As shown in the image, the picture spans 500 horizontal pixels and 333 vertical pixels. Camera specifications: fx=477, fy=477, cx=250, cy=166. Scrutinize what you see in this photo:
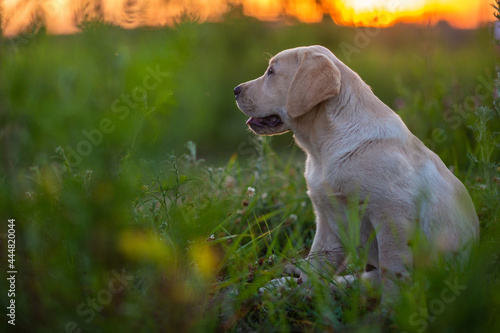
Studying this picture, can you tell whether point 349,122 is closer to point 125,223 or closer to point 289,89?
point 289,89

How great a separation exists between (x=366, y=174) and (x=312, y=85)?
0.63 metres

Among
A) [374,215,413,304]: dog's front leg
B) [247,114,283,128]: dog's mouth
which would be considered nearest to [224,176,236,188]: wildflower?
[247,114,283,128]: dog's mouth

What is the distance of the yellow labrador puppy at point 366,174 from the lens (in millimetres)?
2551

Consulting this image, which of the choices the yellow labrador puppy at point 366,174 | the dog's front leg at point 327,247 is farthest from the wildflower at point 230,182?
the dog's front leg at point 327,247

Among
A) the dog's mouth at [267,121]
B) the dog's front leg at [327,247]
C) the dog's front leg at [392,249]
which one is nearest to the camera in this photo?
the dog's front leg at [392,249]

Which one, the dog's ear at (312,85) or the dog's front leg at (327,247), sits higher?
the dog's ear at (312,85)

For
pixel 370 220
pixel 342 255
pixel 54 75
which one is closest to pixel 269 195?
pixel 342 255

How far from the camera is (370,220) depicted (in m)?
2.63

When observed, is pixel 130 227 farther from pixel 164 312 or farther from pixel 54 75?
pixel 54 75

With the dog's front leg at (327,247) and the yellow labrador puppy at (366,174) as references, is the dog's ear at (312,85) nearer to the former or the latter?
the yellow labrador puppy at (366,174)

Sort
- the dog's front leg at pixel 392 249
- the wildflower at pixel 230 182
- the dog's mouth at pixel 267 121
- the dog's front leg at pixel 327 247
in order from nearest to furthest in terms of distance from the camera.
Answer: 1. the dog's front leg at pixel 392 249
2. the dog's front leg at pixel 327 247
3. the dog's mouth at pixel 267 121
4. the wildflower at pixel 230 182

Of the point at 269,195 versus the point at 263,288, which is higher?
the point at 269,195

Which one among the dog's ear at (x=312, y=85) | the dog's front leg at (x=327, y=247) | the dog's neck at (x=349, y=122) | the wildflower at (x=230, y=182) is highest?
the dog's ear at (x=312, y=85)

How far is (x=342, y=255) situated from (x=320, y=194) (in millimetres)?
461
